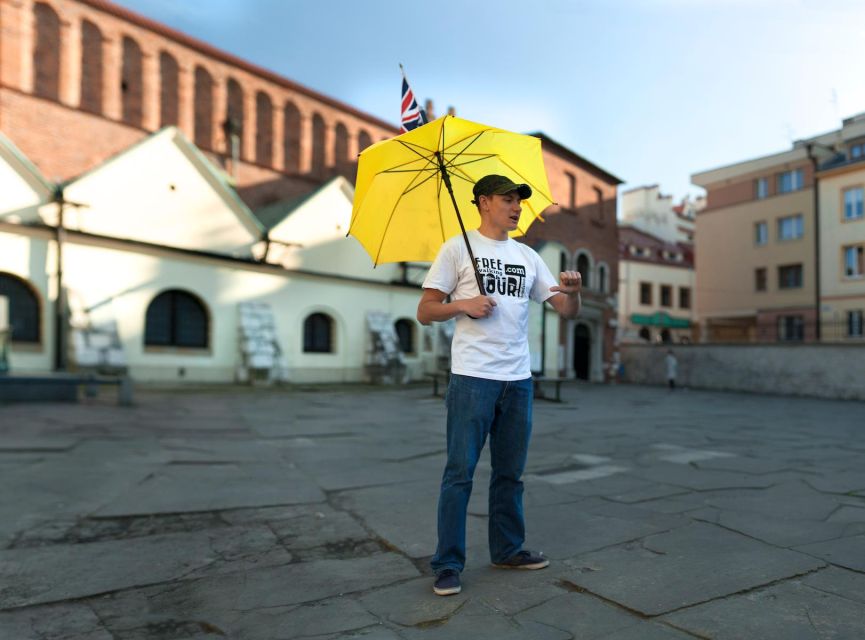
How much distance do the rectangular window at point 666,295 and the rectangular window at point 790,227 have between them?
1582 centimetres

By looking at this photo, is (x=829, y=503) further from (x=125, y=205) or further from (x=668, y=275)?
(x=668, y=275)

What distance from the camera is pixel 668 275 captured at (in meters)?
50.1

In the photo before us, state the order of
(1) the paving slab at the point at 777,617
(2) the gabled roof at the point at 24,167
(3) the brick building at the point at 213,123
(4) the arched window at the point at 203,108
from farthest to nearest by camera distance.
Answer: (4) the arched window at the point at 203,108 → (3) the brick building at the point at 213,123 → (2) the gabled roof at the point at 24,167 → (1) the paving slab at the point at 777,617

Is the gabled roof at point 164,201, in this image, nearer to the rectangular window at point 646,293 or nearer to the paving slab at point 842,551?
the paving slab at point 842,551

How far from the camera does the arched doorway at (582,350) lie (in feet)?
101

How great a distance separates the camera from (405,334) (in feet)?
82.4

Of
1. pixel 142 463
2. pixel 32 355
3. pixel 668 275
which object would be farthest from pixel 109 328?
pixel 668 275

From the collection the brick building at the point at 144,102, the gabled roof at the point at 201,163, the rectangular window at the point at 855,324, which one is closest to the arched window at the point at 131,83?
the brick building at the point at 144,102

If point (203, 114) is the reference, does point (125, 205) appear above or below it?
below

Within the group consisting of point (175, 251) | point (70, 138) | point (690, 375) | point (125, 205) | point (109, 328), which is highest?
point (70, 138)

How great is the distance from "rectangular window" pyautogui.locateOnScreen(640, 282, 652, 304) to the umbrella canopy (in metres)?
48.0

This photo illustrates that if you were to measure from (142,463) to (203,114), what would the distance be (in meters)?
23.4

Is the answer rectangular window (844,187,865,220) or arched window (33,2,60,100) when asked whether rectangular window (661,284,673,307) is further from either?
arched window (33,2,60,100)

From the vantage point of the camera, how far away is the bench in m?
11.8
